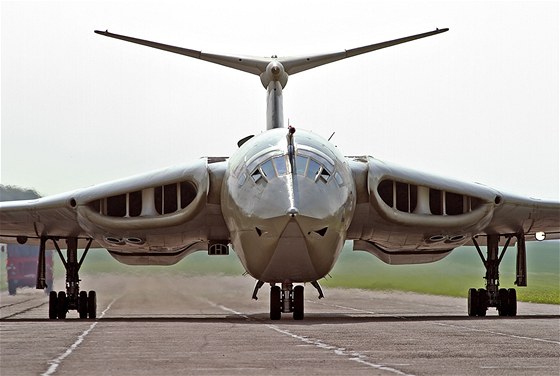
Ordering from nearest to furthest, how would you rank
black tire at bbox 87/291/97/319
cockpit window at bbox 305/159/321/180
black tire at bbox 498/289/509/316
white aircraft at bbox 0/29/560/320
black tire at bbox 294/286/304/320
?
1. white aircraft at bbox 0/29/560/320
2. cockpit window at bbox 305/159/321/180
3. black tire at bbox 294/286/304/320
4. black tire at bbox 498/289/509/316
5. black tire at bbox 87/291/97/319

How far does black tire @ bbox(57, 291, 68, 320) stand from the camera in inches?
1101

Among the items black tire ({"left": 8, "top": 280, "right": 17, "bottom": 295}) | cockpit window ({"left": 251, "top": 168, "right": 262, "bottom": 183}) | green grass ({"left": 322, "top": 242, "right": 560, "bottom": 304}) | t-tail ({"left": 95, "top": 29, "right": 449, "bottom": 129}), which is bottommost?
black tire ({"left": 8, "top": 280, "right": 17, "bottom": 295})

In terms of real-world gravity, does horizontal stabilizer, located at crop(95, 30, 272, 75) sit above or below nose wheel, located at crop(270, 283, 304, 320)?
above

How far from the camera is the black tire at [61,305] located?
27969 millimetres

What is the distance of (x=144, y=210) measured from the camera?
26391 mm

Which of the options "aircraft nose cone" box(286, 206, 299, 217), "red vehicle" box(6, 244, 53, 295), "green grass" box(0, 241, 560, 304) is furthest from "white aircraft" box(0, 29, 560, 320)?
"red vehicle" box(6, 244, 53, 295)

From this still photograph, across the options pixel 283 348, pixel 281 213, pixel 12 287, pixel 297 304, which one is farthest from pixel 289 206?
pixel 12 287

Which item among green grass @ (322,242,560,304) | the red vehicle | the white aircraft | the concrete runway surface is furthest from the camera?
the red vehicle

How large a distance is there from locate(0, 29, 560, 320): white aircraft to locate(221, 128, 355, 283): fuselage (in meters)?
0.03

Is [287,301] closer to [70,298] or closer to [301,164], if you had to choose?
[301,164]

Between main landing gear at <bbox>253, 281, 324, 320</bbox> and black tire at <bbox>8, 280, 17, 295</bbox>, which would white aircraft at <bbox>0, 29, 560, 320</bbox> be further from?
black tire at <bbox>8, 280, 17, 295</bbox>

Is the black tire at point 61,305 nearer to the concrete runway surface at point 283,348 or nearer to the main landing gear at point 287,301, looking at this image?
the concrete runway surface at point 283,348

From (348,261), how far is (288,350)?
1012 inches

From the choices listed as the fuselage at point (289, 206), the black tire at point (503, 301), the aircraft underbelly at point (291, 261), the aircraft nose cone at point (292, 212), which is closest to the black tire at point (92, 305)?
the fuselage at point (289, 206)
